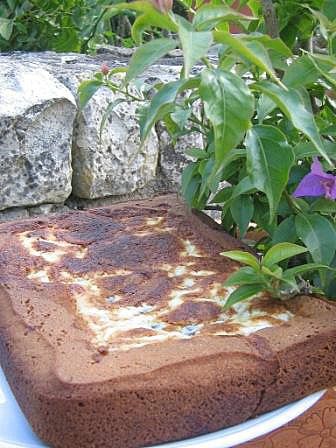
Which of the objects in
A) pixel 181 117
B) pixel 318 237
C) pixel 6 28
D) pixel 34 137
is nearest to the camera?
pixel 318 237

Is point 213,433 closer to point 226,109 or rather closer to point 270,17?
point 226,109

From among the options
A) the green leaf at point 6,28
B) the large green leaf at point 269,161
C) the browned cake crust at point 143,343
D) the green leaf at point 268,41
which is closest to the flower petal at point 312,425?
the browned cake crust at point 143,343

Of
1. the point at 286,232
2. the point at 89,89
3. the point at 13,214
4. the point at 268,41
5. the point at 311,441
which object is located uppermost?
the point at 268,41

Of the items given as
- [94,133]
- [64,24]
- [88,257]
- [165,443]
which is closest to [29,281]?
[88,257]

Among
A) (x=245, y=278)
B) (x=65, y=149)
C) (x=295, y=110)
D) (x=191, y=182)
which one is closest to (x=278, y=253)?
(x=245, y=278)

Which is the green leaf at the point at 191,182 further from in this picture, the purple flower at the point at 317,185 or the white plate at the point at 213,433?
the white plate at the point at 213,433

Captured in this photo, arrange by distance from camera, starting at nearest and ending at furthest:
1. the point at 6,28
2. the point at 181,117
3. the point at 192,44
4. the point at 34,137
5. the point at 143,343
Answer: the point at 192,44, the point at 143,343, the point at 181,117, the point at 34,137, the point at 6,28

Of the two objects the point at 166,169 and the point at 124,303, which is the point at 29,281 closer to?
the point at 124,303
